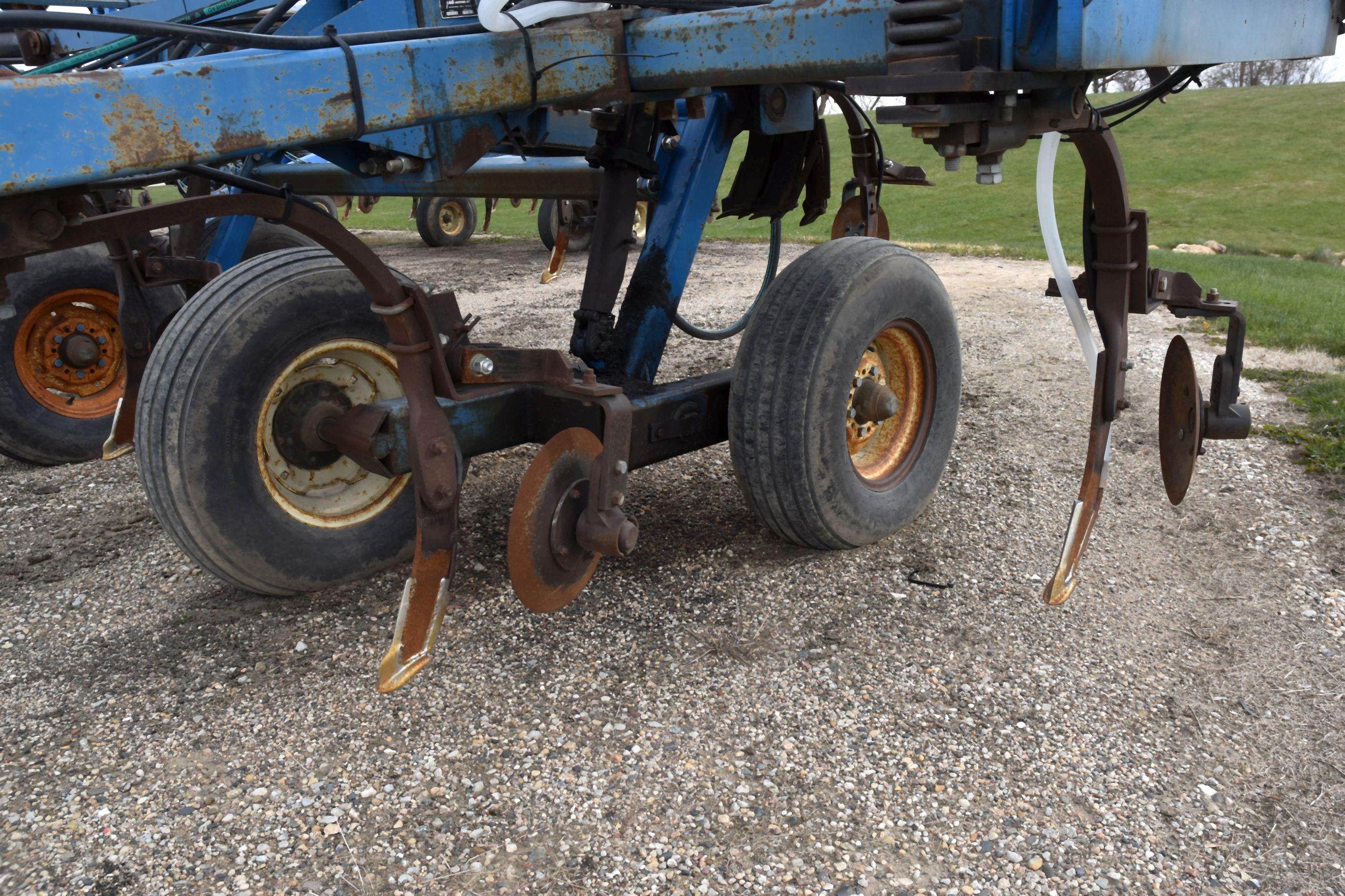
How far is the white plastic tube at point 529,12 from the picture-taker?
2.31m

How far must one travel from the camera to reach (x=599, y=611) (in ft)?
9.34

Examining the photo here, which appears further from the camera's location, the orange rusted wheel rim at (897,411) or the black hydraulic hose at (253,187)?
the orange rusted wheel rim at (897,411)

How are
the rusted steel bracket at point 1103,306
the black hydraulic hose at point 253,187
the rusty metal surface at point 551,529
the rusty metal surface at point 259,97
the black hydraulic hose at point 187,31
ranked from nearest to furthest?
1. the rusty metal surface at point 259,97
2. the black hydraulic hose at point 187,31
3. the black hydraulic hose at point 253,187
4. the rusty metal surface at point 551,529
5. the rusted steel bracket at point 1103,306

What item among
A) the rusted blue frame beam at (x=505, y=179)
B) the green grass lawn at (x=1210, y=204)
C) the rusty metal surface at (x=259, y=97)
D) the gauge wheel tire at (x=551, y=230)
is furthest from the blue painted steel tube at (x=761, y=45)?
the gauge wheel tire at (x=551, y=230)

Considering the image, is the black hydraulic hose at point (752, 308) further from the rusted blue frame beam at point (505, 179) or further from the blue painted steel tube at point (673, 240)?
the rusted blue frame beam at point (505, 179)

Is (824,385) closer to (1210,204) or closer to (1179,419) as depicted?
(1179,419)

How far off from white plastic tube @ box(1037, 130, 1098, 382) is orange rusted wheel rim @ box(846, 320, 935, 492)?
1.67 feet

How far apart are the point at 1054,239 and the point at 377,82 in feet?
5.45

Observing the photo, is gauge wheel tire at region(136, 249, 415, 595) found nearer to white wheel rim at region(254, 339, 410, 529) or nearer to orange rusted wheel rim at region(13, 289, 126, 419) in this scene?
white wheel rim at region(254, 339, 410, 529)

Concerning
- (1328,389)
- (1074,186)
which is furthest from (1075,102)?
(1074,186)

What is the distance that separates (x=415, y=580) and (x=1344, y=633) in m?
2.34

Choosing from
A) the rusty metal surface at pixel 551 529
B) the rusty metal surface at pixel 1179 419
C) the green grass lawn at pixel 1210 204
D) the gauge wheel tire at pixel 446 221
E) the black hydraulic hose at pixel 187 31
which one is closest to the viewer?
the black hydraulic hose at pixel 187 31

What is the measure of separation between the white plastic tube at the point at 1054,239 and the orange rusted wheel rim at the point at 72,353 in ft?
11.0

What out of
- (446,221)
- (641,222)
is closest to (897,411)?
(641,222)
